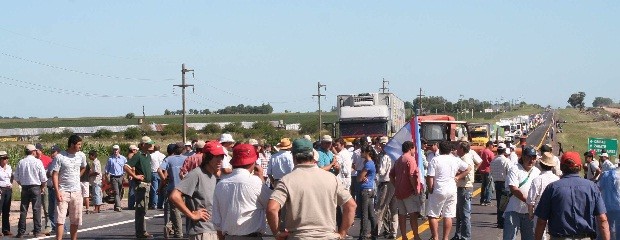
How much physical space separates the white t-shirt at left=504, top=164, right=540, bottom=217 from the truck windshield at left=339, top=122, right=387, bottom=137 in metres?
29.4

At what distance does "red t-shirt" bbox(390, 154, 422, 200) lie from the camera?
14180mm

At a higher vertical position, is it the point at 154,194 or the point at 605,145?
the point at 605,145

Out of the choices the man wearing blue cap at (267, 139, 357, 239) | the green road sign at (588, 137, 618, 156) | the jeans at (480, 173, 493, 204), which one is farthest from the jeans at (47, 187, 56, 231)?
the green road sign at (588, 137, 618, 156)

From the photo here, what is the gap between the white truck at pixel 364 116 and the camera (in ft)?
137

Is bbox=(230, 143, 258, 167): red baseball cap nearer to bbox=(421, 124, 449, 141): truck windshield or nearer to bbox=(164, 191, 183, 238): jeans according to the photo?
bbox=(164, 191, 183, 238): jeans

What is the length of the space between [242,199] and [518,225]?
16.5ft

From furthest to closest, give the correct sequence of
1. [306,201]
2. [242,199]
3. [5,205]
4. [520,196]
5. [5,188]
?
1. [5,205]
2. [5,188]
3. [520,196]
4. [242,199]
5. [306,201]

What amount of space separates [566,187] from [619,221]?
3.35 m

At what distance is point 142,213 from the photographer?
16469mm

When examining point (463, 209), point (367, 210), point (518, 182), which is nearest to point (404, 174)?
point (367, 210)

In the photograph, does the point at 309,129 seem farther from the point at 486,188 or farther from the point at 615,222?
the point at 615,222

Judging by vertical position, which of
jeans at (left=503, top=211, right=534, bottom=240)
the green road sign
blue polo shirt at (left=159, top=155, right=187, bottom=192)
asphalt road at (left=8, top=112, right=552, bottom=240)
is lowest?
asphalt road at (left=8, top=112, right=552, bottom=240)

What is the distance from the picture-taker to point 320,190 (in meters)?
7.95

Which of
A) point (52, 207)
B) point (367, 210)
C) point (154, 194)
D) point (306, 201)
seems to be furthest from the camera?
point (154, 194)
